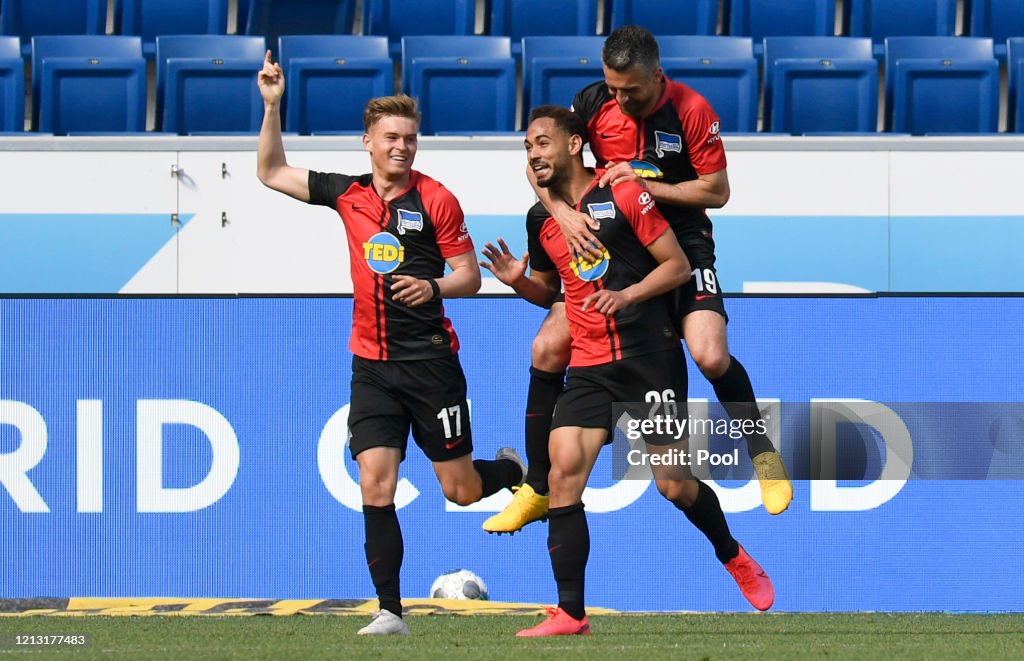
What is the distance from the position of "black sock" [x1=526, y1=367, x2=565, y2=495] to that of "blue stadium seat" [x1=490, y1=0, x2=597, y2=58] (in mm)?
5446

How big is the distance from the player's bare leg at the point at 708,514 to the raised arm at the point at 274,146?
1814 mm

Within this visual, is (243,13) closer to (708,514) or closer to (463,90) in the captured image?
(463,90)

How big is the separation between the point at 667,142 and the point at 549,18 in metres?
5.69

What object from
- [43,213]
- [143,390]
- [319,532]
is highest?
[43,213]

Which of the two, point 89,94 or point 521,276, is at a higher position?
point 89,94


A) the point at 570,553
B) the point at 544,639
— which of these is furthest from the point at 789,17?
the point at 544,639

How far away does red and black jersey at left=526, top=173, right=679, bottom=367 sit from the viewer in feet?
19.3

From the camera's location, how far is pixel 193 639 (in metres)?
5.82

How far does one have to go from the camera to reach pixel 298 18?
1245 centimetres

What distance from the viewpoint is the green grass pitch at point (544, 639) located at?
16.8 feet

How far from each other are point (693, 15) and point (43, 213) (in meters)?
5.07

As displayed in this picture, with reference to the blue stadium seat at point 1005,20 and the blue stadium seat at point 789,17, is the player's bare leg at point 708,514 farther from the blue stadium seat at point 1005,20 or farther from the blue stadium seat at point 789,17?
the blue stadium seat at point 1005,20

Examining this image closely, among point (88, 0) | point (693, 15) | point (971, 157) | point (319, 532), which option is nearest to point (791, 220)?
point (971, 157)

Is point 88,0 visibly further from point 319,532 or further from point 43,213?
point 319,532
